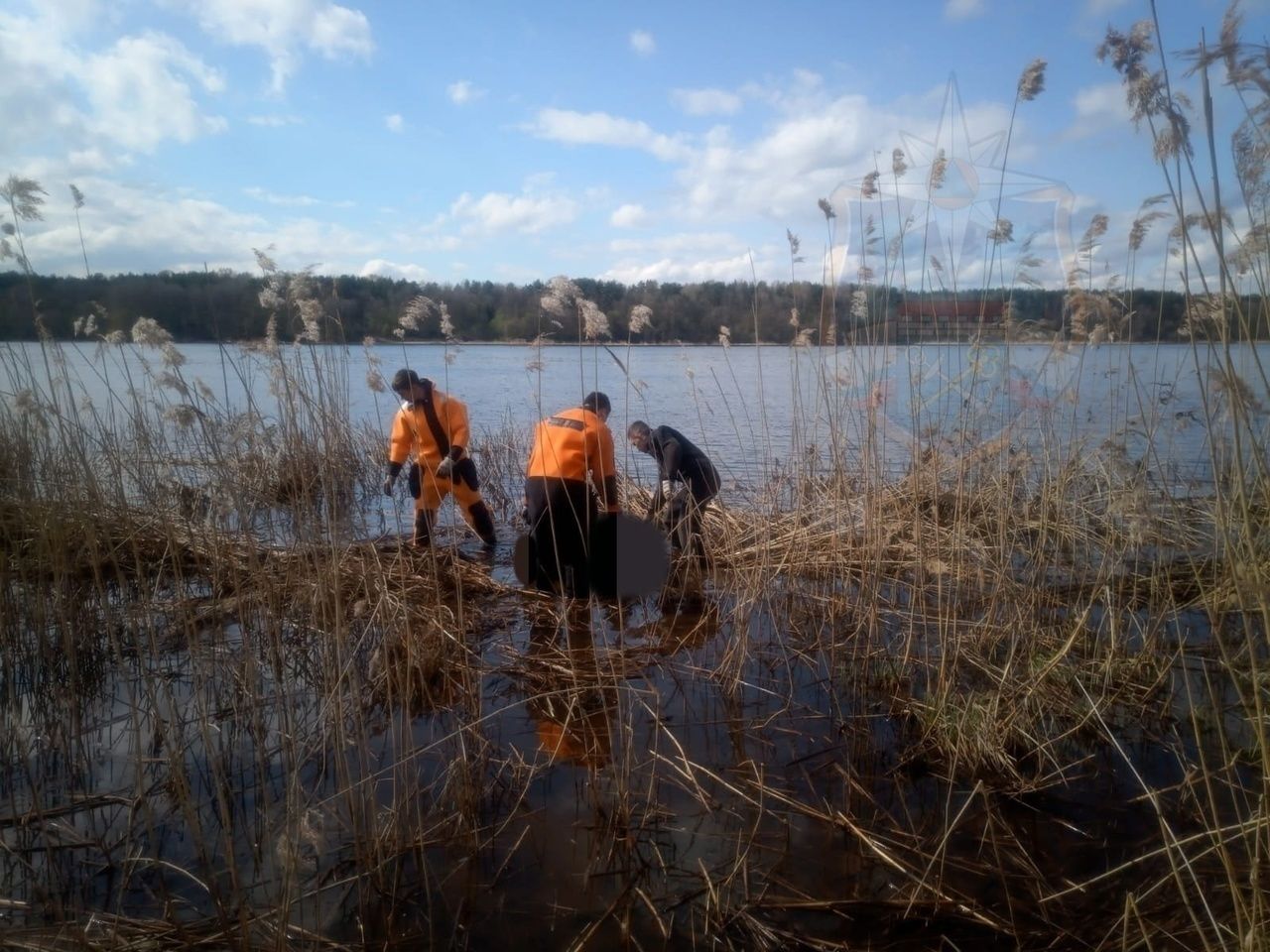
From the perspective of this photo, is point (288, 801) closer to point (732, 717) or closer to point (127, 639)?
point (732, 717)

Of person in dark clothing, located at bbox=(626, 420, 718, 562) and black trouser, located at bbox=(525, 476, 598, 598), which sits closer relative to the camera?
black trouser, located at bbox=(525, 476, 598, 598)

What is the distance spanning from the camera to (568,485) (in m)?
4.83

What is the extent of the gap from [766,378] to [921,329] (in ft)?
48.9

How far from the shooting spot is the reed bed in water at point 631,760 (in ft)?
7.23

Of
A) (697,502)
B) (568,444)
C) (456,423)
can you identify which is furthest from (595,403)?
(456,423)

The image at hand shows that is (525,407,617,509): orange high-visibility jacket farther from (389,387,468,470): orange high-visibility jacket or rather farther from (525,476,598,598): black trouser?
(389,387,468,470): orange high-visibility jacket

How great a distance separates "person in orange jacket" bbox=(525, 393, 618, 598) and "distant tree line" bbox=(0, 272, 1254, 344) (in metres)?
0.64

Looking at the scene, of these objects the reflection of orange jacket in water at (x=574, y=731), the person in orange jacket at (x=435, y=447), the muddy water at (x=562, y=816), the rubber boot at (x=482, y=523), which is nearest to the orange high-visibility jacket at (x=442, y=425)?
the person in orange jacket at (x=435, y=447)

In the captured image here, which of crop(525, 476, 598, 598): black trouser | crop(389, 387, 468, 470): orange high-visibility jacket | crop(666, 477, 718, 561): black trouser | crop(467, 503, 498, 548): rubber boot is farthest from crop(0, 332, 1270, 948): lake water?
crop(467, 503, 498, 548): rubber boot

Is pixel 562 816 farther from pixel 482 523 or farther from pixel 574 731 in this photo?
pixel 482 523

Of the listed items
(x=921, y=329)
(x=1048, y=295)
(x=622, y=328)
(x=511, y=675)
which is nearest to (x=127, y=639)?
(x=511, y=675)

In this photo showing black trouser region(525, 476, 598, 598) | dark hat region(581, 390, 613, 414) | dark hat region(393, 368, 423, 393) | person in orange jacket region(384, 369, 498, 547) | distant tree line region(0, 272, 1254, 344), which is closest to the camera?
distant tree line region(0, 272, 1254, 344)

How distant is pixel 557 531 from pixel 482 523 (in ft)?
5.75

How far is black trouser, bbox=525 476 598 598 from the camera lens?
4.83m
